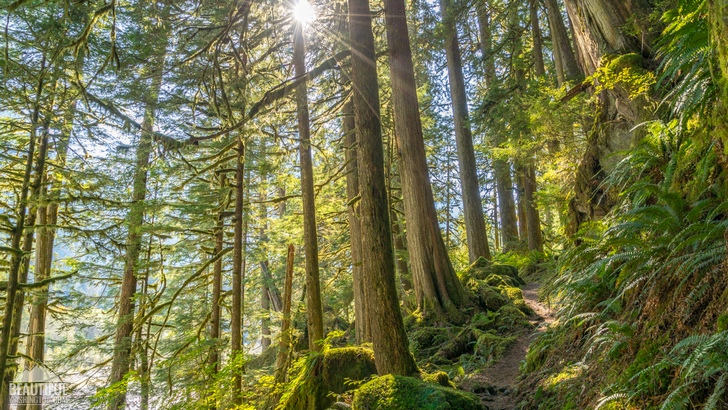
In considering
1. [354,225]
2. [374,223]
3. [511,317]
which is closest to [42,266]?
[354,225]

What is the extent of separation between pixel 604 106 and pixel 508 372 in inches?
→ 155

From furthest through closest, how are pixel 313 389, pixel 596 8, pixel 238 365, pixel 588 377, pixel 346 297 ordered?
pixel 346 297
pixel 238 365
pixel 596 8
pixel 313 389
pixel 588 377

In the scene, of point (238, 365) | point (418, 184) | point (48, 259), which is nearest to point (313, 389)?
point (238, 365)

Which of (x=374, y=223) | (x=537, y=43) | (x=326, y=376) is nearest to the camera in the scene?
(x=374, y=223)

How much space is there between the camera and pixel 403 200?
8.43 m

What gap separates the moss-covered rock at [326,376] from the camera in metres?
4.61

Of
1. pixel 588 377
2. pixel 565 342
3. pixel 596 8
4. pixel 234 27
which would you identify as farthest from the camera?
pixel 234 27

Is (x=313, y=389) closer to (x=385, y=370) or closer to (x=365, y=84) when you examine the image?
(x=385, y=370)

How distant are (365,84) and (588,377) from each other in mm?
3830

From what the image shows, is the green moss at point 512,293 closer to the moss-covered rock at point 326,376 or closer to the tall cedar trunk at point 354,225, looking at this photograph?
the tall cedar trunk at point 354,225

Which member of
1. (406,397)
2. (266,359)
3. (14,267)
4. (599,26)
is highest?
(599,26)

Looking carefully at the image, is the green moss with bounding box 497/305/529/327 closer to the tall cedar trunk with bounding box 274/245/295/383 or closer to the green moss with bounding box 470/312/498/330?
the green moss with bounding box 470/312/498/330

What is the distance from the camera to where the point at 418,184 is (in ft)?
26.7

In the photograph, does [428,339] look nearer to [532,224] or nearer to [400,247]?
[400,247]
